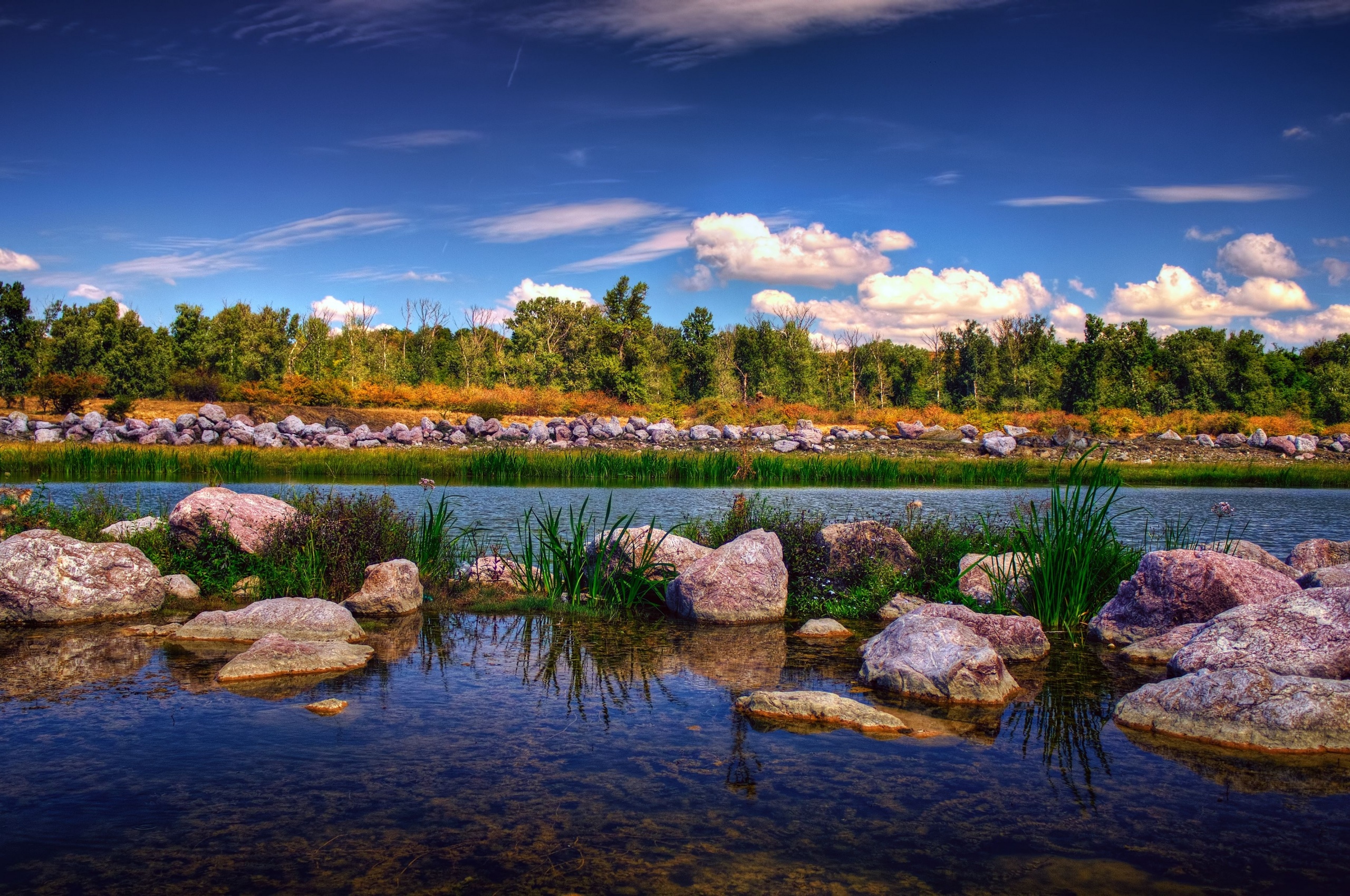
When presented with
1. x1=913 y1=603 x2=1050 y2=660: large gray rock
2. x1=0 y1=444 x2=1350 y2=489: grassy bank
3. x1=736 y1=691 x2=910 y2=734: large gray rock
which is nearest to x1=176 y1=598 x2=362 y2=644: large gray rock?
x1=736 y1=691 x2=910 y2=734: large gray rock

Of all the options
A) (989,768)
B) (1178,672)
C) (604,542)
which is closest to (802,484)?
(604,542)

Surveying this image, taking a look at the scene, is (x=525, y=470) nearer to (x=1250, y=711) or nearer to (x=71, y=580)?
(x=71, y=580)

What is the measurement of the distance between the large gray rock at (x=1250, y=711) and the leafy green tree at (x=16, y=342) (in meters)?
50.3

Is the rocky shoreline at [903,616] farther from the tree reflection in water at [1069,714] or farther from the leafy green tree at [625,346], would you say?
the leafy green tree at [625,346]

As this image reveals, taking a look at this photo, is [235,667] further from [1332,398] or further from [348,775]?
[1332,398]

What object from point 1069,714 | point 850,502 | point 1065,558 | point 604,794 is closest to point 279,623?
point 604,794

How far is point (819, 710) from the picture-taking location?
19.2 feet

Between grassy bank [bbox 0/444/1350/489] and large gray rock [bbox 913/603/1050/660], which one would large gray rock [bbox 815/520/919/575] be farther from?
grassy bank [bbox 0/444/1350/489]

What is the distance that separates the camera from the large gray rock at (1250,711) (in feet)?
17.7

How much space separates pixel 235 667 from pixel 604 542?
375cm

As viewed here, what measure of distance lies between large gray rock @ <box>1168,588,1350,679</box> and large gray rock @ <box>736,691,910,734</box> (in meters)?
2.52

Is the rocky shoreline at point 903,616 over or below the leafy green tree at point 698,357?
below

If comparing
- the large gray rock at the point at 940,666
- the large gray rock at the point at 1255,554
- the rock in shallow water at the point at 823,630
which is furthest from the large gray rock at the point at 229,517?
the large gray rock at the point at 1255,554

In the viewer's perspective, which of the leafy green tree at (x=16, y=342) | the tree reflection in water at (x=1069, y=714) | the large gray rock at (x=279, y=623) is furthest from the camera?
the leafy green tree at (x=16, y=342)
